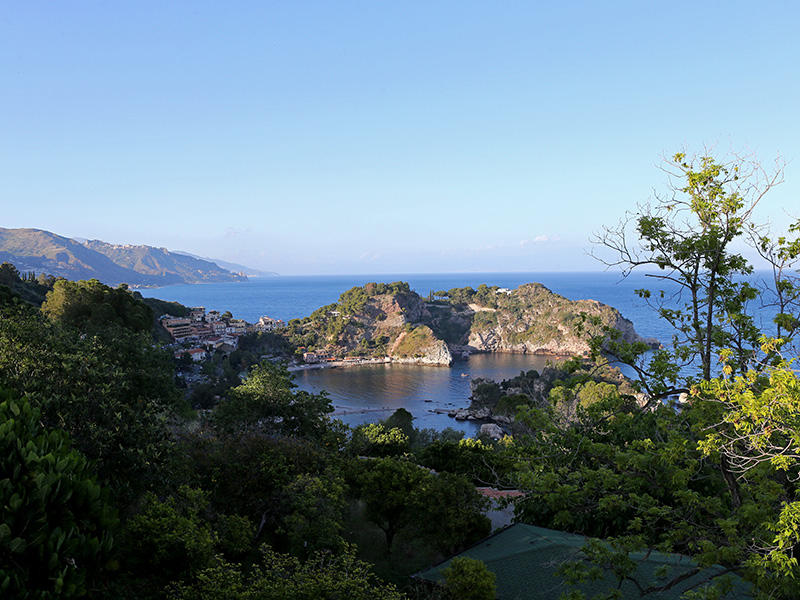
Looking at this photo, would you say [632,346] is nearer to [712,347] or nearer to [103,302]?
[712,347]

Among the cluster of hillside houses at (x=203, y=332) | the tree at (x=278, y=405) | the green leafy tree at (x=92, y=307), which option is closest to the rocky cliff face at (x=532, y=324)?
the cluster of hillside houses at (x=203, y=332)

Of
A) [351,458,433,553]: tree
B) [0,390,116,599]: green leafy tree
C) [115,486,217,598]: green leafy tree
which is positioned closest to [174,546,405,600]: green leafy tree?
[115,486,217,598]: green leafy tree

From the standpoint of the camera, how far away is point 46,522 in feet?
12.4

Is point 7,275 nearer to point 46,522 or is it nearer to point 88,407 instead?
point 88,407

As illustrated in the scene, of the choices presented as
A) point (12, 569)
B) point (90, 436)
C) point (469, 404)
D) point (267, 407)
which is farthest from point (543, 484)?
point (469, 404)

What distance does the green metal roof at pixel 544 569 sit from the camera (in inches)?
325

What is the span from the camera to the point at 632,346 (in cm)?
597

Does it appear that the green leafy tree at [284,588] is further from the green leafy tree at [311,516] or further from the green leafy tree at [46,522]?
the green leafy tree at [311,516]

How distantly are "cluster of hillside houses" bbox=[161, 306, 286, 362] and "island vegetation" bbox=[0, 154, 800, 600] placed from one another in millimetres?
49542

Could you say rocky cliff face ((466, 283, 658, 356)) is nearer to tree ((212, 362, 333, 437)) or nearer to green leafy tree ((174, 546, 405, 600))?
tree ((212, 362, 333, 437))

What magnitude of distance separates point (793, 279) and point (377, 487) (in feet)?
33.5

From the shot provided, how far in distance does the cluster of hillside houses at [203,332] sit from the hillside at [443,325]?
10911 mm

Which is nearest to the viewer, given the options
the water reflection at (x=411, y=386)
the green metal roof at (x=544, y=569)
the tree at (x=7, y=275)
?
the green metal roof at (x=544, y=569)

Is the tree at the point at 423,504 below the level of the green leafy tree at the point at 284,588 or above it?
below
